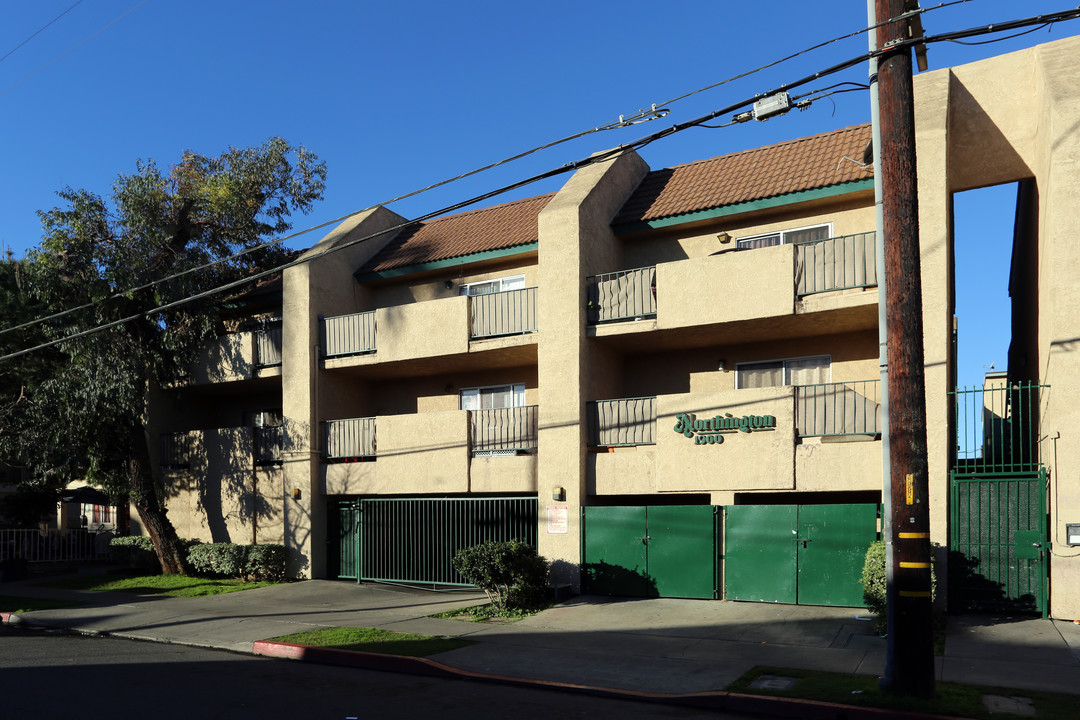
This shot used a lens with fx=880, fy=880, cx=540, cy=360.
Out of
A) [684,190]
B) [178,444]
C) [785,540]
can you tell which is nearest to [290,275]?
[178,444]

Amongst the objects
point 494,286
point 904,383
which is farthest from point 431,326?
point 904,383

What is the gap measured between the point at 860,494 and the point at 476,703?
9.83m

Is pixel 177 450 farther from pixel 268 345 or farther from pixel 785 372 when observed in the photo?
pixel 785 372

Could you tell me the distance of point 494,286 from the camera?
2102 centimetres

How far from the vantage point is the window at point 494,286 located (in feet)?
67.8

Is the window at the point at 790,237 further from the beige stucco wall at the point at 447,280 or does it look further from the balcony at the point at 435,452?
the balcony at the point at 435,452

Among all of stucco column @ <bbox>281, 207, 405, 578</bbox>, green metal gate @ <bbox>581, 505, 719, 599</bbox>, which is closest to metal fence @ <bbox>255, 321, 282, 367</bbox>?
stucco column @ <bbox>281, 207, 405, 578</bbox>

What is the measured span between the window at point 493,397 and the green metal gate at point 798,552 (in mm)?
6278

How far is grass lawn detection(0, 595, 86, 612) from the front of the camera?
56.6 ft

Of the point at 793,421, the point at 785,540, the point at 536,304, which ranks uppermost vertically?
the point at 536,304

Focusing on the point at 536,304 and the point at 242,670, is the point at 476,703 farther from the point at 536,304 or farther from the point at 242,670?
the point at 536,304

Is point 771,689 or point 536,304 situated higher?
point 536,304

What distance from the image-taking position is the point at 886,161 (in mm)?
9492

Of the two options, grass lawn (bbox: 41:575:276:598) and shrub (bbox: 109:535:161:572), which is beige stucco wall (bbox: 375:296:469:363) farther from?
shrub (bbox: 109:535:161:572)
